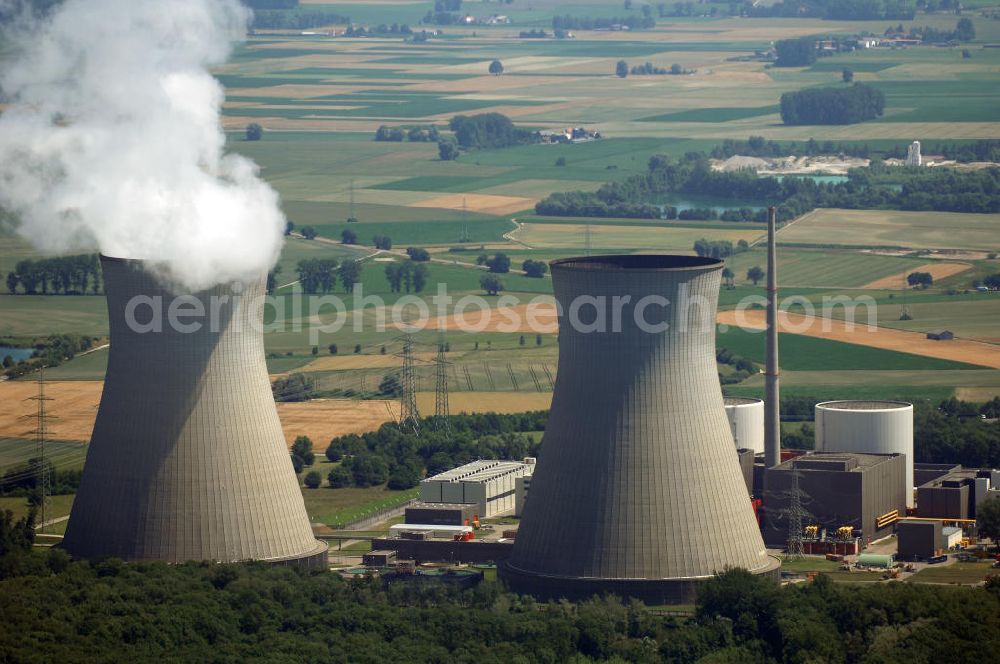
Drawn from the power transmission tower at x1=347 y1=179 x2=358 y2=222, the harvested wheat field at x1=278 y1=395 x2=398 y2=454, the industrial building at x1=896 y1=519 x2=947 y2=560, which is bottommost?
the industrial building at x1=896 y1=519 x2=947 y2=560

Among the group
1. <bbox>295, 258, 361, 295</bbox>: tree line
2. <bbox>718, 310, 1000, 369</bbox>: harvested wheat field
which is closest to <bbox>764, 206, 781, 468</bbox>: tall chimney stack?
<bbox>718, 310, 1000, 369</bbox>: harvested wheat field

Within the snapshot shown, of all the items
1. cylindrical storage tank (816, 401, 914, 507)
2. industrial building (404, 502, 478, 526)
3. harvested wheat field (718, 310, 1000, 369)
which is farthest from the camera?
harvested wheat field (718, 310, 1000, 369)

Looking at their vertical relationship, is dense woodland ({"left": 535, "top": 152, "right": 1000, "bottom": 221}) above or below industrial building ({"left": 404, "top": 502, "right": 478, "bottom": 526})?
above

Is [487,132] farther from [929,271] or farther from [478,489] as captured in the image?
[478,489]

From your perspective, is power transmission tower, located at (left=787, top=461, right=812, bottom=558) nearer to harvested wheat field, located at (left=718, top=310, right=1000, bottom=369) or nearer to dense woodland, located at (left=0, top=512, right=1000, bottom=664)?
dense woodland, located at (left=0, top=512, right=1000, bottom=664)

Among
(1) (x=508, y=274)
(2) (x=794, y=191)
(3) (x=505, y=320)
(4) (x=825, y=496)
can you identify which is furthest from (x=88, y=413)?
(2) (x=794, y=191)

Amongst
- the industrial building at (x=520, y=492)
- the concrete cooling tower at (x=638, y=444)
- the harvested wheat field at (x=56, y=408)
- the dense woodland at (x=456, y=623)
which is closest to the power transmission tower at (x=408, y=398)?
the industrial building at (x=520, y=492)

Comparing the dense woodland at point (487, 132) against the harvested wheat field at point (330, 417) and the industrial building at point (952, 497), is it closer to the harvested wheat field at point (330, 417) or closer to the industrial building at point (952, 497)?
the harvested wheat field at point (330, 417)
